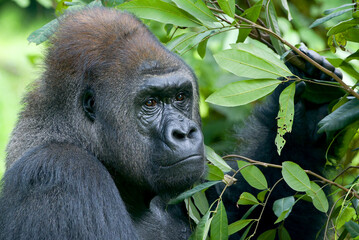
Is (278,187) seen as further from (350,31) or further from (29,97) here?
(29,97)

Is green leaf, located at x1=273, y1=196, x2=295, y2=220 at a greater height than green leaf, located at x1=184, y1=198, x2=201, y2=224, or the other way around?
green leaf, located at x1=273, y1=196, x2=295, y2=220

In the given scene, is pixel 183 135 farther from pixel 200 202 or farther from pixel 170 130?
pixel 200 202

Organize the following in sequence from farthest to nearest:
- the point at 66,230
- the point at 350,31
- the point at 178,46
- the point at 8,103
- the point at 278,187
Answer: the point at 8,103
the point at 278,187
the point at 178,46
the point at 350,31
the point at 66,230

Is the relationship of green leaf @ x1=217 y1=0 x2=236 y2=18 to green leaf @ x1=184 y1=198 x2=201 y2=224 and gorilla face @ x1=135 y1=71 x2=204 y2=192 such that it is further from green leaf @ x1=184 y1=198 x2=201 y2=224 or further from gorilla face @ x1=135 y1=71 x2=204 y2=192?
green leaf @ x1=184 y1=198 x2=201 y2=224

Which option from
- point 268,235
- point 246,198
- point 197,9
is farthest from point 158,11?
point 268,235

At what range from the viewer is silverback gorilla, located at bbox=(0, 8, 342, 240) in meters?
2.64

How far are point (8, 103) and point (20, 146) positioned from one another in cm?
448

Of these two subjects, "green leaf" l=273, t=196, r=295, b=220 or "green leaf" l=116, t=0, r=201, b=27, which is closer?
"green leaf" l=273, t=196, r=295, b=220

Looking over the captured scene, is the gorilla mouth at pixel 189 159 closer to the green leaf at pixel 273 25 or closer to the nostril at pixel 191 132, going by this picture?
the nostril at pixel 191 132

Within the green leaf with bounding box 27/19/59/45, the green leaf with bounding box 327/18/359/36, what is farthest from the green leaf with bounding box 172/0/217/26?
the green leaf with bounding box 27/19/59/45

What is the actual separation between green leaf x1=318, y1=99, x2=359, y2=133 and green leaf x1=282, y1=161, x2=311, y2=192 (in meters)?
0.29

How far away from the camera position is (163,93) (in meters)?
3.04

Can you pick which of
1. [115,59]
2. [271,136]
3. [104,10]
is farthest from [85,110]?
[271,136]

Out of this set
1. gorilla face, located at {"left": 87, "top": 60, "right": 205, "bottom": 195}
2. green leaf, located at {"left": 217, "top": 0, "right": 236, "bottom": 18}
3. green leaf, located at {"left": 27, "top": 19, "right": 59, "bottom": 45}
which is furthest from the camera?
green leaf, located at {"left": 27, "top": 19, "right": 59, "bottom": 45}
